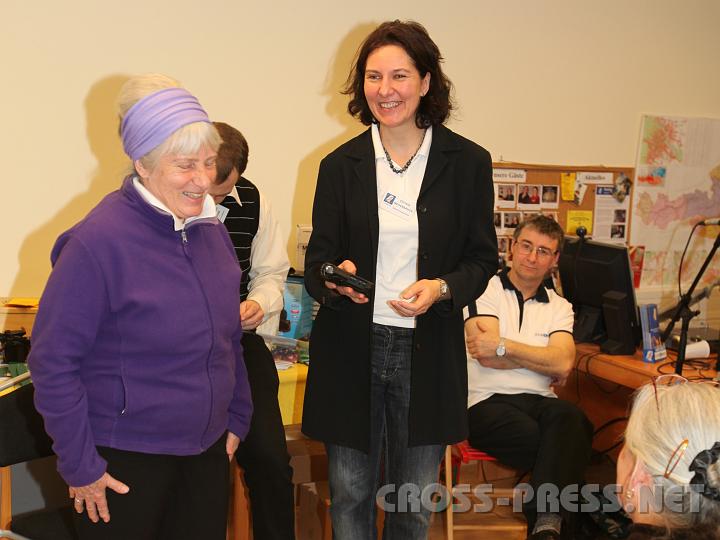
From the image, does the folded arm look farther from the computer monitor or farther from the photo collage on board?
the photo collage on board

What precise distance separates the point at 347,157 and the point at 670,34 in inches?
128

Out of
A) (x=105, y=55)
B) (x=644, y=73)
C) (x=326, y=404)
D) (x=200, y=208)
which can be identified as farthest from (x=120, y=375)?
(x=644, y=73)

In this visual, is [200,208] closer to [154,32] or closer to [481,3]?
[154,32]

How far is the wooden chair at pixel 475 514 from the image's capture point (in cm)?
276

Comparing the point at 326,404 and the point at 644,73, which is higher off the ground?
the point at 644,73

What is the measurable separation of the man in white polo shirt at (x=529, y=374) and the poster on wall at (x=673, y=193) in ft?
5.37

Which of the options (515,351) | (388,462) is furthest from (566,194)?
(388,462)

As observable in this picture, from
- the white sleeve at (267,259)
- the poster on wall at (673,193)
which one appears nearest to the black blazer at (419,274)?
the white sleeve at (267,259)

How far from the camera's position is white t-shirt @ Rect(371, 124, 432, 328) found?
6.32 ft

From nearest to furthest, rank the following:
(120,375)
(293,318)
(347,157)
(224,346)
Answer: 1. (120,375)
2. (224,346)
3. (347,157)
4. (293,318)

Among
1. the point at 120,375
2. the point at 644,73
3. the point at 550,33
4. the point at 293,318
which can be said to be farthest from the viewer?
the point at 644,73

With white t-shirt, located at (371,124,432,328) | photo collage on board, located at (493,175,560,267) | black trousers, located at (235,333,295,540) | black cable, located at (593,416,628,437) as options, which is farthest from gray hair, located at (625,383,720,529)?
photo collage on board, located at (493,175,560,267)

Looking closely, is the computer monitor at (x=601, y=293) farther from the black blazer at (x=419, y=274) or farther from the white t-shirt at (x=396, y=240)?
the white t-shirt at (x=396, y=240)

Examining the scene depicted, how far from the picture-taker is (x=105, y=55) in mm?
3018
